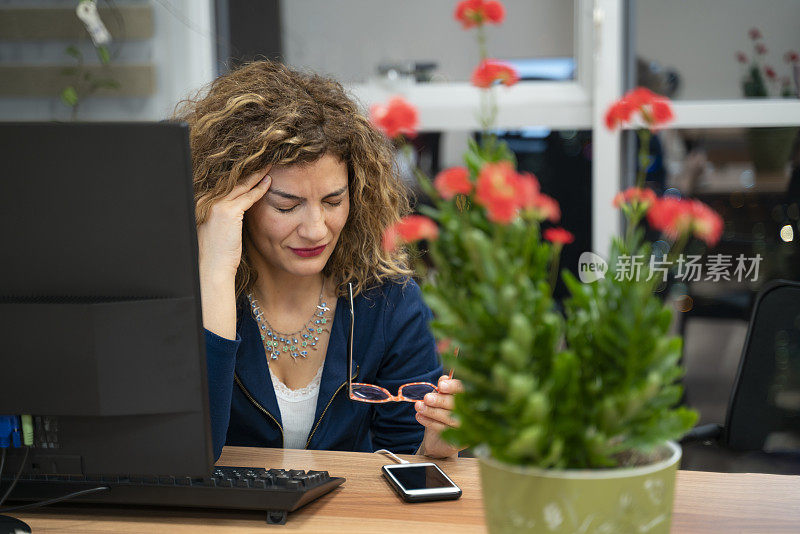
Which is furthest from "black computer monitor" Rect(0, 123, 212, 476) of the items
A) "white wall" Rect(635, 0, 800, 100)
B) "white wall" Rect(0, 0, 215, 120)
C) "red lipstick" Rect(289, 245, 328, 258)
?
"white wall" Rect(635, 0, 800, 100)

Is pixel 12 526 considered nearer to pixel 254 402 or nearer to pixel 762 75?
pixel 254 402

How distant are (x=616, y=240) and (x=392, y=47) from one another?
2.39 m

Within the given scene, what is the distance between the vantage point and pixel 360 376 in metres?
1.55

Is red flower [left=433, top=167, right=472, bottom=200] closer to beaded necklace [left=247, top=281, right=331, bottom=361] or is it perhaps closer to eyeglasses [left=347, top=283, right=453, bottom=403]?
eyeglasses [left=347, top=283, right=453, bottom=403]

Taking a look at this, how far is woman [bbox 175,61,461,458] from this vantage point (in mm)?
1404

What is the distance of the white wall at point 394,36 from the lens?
287 centimetres

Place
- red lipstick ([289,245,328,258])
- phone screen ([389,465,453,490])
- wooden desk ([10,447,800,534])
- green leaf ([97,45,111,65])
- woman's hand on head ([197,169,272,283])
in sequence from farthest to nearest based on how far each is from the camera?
green leaf ([97,45,111,65])
red lipstick ([289,245,328,258])
woman's hand on head ([197,169,272,283])
phone screen ([389,465,453,490])
wooden desk ([10,447,800,534])

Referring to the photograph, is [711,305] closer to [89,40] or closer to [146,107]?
[146,107]

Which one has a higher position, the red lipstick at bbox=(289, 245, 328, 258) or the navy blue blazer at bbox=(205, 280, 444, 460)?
the red lipstick at bbox=(289, 245, 328, 258)

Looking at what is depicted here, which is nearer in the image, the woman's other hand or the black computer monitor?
the black computer monitor

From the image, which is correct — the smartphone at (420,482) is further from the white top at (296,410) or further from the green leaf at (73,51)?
the green leaf at (73,51)

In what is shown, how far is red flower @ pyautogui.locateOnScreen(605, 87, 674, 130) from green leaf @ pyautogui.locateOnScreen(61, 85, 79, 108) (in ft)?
8.62

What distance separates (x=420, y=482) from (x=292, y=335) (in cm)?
54

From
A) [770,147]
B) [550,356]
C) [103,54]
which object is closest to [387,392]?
[550,356]
